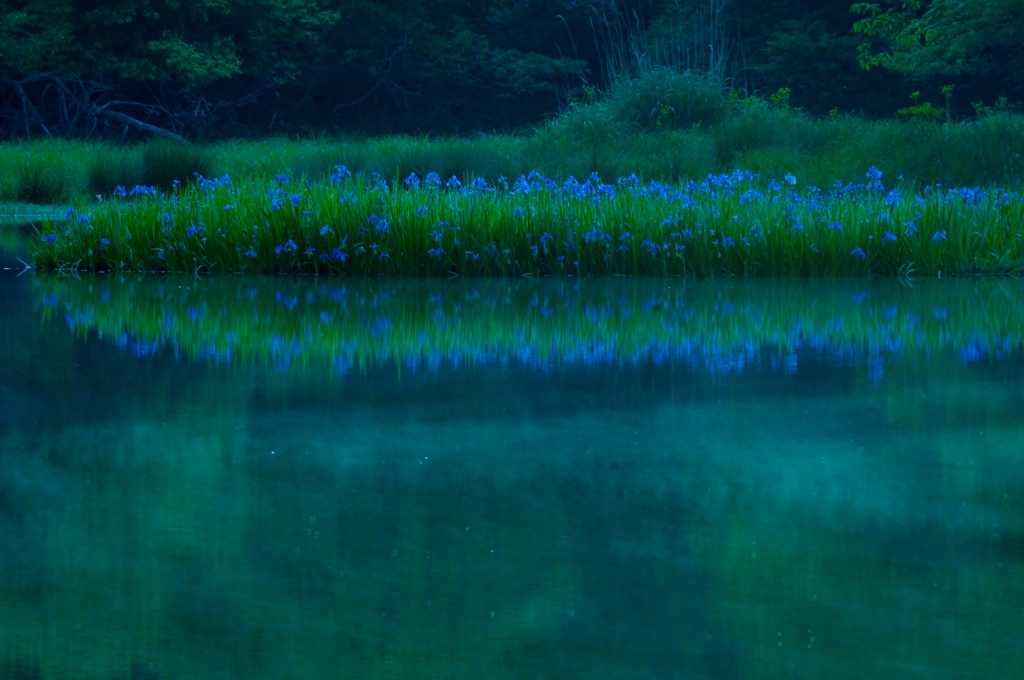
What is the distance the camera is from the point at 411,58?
107 feet

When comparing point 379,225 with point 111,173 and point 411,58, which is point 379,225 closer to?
point 111,173

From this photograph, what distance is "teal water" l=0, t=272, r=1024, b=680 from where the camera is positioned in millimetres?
2373

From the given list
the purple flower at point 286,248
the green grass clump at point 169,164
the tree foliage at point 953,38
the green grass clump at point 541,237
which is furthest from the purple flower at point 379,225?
the tree foliage at point 953,38

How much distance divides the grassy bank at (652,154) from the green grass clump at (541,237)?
3490mm

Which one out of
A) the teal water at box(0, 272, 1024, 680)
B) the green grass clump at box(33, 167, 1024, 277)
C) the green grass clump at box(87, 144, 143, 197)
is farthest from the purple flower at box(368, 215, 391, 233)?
the green grass clump at box(87, 144, 143, 197)

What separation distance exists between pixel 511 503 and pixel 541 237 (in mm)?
5941

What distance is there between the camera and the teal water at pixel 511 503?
7.79ft

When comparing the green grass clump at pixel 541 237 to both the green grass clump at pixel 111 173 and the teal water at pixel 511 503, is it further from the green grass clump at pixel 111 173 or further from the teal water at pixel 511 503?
the green grass clump at pixel 111 173

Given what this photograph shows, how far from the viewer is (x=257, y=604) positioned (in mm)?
2562

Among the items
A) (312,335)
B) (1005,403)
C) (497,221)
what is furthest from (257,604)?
(497,221)

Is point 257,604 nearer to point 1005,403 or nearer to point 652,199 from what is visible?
point 1005,403

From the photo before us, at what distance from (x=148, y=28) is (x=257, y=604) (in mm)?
27102

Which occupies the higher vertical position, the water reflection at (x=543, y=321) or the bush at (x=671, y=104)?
the bush at (x=671, y=104)

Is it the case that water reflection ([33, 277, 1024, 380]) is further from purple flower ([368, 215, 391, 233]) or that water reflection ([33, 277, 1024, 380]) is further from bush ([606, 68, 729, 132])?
bush ([606, 68, 729, 132])
